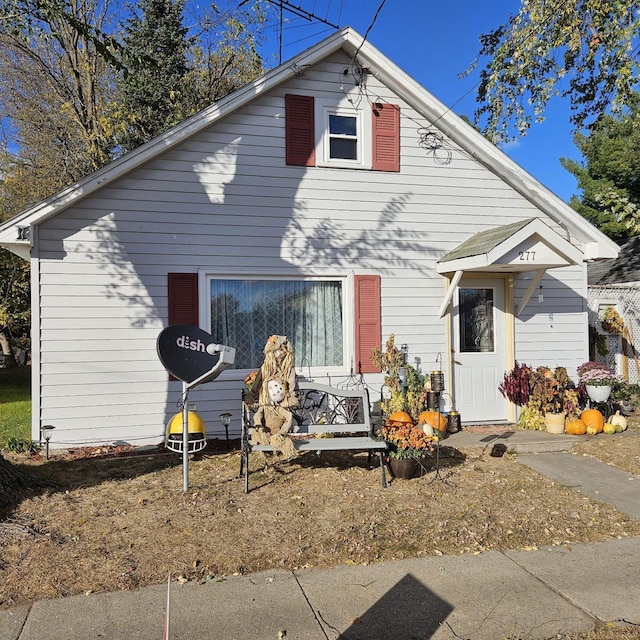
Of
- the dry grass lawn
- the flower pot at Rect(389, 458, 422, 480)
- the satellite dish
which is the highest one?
the satellite dish

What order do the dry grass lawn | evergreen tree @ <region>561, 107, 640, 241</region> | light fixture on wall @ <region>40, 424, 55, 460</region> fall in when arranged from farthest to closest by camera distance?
evergreen tree @ <region>561, 107, 640, 241</region>
light fixture on wall @ <region>40, 424, 55, 460</region>
the dry grass lawn

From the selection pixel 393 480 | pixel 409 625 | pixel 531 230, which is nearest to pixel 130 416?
pixel 393 480

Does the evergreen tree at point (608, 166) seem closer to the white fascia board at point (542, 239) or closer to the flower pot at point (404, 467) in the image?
the white fascia board at point (542, 239)

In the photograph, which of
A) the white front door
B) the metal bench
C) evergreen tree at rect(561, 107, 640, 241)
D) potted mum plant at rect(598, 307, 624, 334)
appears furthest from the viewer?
evergreen tree at rect(561, 107, 640, 241)

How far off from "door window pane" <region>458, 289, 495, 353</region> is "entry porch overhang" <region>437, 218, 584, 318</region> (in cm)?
67

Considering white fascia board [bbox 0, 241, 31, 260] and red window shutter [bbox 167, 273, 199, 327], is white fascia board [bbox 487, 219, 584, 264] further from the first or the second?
white fascia board [bbox 0, 241, 31, 260]

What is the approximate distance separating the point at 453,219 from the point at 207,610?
6.65 m

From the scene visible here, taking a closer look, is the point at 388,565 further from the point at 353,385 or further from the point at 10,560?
the point at 353,385

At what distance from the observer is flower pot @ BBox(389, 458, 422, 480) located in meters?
5.57

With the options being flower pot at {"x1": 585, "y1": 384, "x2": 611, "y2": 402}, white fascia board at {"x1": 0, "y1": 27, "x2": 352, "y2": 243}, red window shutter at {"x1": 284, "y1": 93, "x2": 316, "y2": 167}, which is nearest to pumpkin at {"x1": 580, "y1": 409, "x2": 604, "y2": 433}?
flower pot at {"x1": 585, "y1": 384, "x2": 611, "y2": 402}

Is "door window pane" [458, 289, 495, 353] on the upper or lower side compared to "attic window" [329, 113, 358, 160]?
lower

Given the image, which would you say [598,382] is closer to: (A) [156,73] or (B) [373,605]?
(B) [373,605]

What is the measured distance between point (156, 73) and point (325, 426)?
14.3 metres

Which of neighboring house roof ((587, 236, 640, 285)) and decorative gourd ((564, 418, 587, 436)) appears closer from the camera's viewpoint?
decorative gourd ((564, 418, 587, 436))
